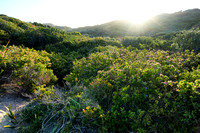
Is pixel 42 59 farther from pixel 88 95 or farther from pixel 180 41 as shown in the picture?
pixel 180 41

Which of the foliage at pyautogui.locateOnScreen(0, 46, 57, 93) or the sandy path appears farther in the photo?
the foliage at pyautogui.locateOnScreen(0, 46, 57, 93)

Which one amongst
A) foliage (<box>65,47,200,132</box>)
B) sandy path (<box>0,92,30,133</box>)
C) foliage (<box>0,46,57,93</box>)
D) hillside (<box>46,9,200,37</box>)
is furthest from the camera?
hillside (<box>46,9,200,37</box>)

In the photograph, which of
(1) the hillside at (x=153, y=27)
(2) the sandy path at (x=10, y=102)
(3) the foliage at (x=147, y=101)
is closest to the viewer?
(3) the foliage at (x=147, y=101)

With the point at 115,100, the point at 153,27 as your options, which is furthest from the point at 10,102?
the point at 153,27

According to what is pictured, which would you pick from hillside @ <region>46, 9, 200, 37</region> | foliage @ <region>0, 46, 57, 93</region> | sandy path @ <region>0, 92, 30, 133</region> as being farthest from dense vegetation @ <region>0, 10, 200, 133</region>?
hillside @ <region>46, 9, 200, 37</region>

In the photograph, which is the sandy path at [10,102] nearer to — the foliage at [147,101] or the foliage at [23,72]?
the foliage at [23,72]

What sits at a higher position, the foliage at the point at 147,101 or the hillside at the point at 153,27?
the hillside at the point at 153,27

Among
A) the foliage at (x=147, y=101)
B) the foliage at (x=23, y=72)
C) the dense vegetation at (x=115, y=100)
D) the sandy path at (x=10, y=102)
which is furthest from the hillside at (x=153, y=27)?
the sandy path at (x=10, y=102)

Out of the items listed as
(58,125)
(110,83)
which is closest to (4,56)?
(58,125)

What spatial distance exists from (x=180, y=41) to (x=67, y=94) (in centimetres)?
659

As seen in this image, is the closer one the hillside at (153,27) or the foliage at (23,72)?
the foliage at (23,72)

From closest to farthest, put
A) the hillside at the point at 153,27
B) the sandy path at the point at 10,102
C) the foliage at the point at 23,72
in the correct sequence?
1. the sandy path at the point at 10,102
2. the foliage at the point at 23,72
3. the hillside at the point at 153,27

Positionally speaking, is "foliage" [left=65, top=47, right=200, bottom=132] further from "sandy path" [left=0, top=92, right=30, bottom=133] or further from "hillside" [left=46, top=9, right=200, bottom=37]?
"hillside" [left=46, top=9, right=200, bottom=37]

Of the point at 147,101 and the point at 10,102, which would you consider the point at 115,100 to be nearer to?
the point at 147,101
